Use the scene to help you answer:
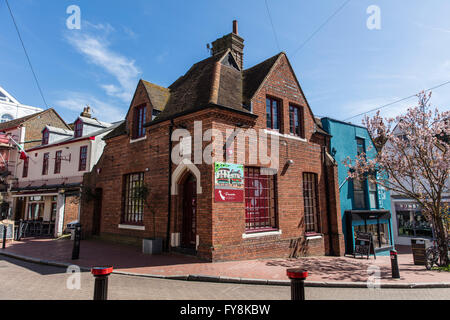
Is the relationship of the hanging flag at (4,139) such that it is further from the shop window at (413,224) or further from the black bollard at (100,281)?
the shop window at (413,224)

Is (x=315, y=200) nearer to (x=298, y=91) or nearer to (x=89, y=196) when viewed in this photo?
(x=298, y=91)

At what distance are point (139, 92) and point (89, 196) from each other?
21.5 feet

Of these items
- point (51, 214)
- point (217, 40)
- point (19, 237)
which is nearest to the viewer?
point (217, 40)

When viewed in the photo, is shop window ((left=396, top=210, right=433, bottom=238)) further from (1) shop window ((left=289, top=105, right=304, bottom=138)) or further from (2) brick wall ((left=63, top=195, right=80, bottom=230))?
(2) brick wall ((left=63, top=195, right=80, bottom=230))

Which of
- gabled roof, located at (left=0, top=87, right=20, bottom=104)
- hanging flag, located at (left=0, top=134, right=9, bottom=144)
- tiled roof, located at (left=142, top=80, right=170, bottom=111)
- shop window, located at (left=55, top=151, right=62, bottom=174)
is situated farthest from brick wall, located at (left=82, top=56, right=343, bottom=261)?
gabled roof, located at (left=0, top=87, right=20, bottom=104)

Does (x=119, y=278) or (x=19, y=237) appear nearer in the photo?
(x=119, y=278)

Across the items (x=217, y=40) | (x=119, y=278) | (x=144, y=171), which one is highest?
(x=217, y=40)

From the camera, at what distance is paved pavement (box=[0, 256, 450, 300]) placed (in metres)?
5.69

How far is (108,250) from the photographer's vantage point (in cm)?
1120

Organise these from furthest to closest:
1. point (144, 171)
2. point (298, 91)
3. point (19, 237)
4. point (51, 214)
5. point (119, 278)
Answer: point (51, 214)
point (19, 237)
point (298, 91)
point (144, 171)
point (119, 278)

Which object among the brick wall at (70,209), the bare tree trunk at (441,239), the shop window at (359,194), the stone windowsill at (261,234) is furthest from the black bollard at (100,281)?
the shop window at (359,194)

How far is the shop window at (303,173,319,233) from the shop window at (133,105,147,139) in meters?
8.50

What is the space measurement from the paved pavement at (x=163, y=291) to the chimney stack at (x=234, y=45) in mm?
11115
